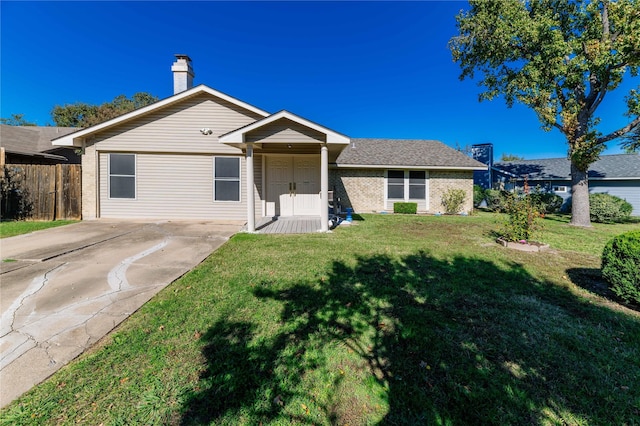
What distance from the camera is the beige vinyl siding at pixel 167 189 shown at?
10586 millimetres

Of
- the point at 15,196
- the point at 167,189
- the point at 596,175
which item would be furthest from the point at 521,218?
the point at 596,175

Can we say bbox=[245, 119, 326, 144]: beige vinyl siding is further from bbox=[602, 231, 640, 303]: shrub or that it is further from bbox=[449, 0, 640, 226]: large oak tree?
bbox=[449, 0, 640, 226]: large oak tree

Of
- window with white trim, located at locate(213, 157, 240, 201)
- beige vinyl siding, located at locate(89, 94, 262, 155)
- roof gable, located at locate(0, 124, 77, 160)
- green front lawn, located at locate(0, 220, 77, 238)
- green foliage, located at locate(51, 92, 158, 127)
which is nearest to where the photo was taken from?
green front lawn, located at locate(0, 220, 77, 238)

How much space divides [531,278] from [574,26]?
13.7 metres

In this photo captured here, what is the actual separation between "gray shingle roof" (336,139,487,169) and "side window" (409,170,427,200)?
623 mm

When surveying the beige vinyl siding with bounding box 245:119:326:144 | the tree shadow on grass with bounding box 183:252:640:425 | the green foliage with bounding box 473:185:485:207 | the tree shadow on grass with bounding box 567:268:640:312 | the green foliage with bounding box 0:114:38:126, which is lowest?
the tree shadow on grass with bounding box 183:252:640:425

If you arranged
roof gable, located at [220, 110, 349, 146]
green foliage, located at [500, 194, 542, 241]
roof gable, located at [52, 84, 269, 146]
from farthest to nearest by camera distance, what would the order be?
roof gable, located at [52, 84, 269, 146], roof gable, located at [220, 110, 349, 146], green foliage, located at [500, 194, 542, 241]

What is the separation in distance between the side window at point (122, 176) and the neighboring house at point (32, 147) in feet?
23.4

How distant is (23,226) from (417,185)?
54.1 feet

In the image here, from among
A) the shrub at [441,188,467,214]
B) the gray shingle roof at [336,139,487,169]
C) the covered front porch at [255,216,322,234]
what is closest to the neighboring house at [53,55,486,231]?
the covered front porch at [255,216,322,234]

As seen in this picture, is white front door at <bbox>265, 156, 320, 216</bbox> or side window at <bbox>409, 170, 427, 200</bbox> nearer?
white front door at <bbox>265, 156, 320, 216</bbox>

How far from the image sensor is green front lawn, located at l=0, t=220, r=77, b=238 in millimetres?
7574

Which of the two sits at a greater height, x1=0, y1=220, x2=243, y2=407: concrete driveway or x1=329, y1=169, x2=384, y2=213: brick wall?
x1=329, y1=169, x2=384, y2=213: brick wall

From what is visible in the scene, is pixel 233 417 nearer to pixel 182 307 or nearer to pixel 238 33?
pixel 182 307
